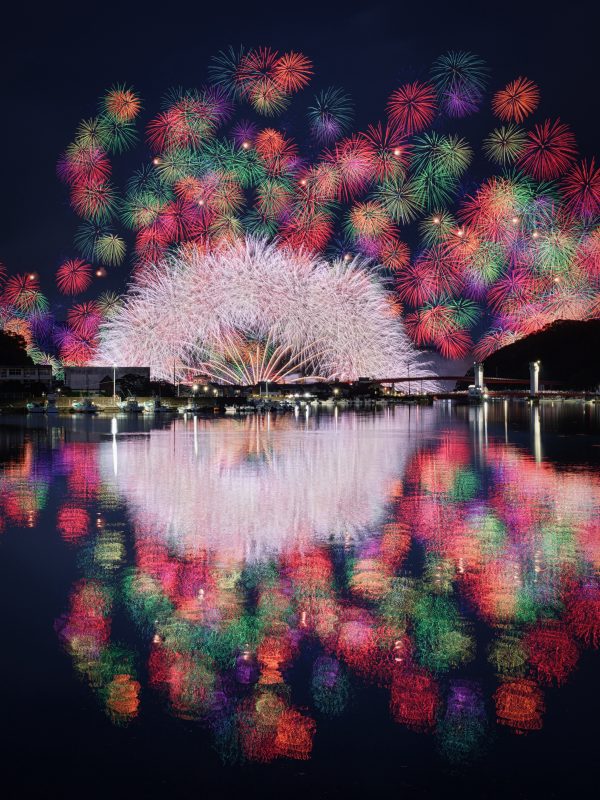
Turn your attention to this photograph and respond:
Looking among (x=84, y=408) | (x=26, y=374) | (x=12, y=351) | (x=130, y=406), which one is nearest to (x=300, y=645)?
(x=84, y=408)

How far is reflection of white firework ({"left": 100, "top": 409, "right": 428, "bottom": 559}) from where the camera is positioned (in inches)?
607

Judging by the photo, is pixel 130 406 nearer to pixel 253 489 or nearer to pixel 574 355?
pixel 253 489

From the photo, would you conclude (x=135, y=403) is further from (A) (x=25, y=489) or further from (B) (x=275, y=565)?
(B) (x=275, y=565)

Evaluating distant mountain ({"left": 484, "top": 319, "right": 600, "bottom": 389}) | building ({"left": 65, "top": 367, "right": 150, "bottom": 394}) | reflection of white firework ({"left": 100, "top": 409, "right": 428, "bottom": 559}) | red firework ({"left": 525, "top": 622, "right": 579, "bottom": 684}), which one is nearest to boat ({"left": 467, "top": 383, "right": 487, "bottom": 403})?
distant mountain ({"left": 484, "top": 319, "right": 600, "bottom": 389})

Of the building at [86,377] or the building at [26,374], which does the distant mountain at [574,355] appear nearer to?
the building at [86,377]

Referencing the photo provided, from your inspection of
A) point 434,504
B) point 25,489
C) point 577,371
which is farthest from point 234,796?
point 577,371

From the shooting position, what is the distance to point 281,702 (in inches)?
293

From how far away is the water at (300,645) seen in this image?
21.0 feet

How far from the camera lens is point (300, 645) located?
891 cm

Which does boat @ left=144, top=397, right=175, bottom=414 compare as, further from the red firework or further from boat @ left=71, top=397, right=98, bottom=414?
the red firework

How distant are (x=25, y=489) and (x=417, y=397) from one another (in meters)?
145

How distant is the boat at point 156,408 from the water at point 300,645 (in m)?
71.5

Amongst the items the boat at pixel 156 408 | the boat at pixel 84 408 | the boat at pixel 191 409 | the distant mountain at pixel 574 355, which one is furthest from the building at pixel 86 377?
the distant mountain at pixel 574 355

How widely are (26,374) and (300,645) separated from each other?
141 m
